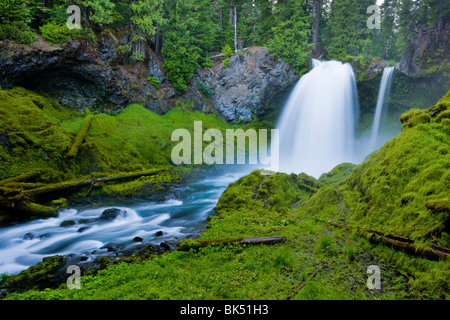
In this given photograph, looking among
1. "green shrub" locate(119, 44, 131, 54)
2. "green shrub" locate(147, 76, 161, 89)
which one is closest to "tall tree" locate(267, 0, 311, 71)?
"green shrub" locate(147, 76, 161, 89)

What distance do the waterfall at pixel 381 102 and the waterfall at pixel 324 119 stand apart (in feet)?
6.34

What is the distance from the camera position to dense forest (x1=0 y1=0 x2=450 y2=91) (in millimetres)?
16578

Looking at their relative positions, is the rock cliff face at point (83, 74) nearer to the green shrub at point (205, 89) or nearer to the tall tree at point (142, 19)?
the tall tree at point (142, 19)

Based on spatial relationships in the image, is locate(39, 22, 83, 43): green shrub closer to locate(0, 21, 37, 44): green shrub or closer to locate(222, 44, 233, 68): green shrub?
locate(0, 21, 37, 44): green shrub

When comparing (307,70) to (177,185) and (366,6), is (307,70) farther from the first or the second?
(177,185)

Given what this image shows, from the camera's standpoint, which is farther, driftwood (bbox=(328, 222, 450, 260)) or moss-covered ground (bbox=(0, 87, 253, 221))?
moss-covered ground (bbox=(0, 87, 253, 221))

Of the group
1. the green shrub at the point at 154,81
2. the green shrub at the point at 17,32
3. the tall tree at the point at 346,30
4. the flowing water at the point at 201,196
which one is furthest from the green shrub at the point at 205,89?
the green shrub at the point at 17,32

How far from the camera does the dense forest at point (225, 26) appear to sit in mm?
16578

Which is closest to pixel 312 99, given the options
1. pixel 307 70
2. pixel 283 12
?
pixel 307 70

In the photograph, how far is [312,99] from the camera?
80.8ft

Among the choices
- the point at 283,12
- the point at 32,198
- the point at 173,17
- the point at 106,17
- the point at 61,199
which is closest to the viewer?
the point at 32,198

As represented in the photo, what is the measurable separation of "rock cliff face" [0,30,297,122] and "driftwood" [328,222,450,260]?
66.1ft

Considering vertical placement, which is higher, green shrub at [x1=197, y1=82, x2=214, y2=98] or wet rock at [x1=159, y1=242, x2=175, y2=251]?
green shrub at [x1=197, y1=82, x2=214, y2=98]
